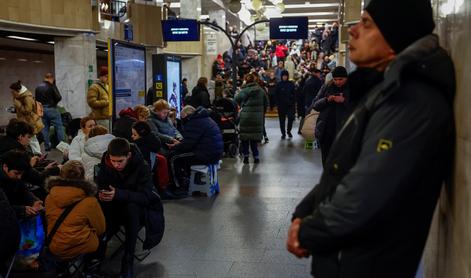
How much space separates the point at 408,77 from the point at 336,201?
47cm

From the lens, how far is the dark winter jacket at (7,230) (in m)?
3.76

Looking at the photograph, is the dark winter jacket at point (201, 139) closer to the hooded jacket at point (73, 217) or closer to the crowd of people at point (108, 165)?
the crowd of people at point (108, 165)

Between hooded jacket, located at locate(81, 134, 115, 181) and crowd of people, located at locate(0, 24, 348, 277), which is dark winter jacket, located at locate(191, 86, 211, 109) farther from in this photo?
hooded jacket, located at locate(81, 134, 115, 181)

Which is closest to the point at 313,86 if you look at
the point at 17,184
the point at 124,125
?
the point at 124,125

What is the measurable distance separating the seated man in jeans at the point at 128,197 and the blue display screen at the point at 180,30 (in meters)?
12.1

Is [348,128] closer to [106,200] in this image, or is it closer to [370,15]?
[370,15]

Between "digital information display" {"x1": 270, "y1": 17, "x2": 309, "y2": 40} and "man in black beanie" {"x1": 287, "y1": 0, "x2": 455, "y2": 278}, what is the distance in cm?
1467

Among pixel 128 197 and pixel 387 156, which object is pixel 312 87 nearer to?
pixel 128 197

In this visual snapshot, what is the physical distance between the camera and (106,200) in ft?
15.2

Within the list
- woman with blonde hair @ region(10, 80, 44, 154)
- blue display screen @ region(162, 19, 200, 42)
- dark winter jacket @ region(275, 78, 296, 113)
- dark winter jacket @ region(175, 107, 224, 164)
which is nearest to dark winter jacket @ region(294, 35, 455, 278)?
dark winter jacket @ region(175, 107, 224, 164)

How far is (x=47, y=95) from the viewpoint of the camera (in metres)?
12.3

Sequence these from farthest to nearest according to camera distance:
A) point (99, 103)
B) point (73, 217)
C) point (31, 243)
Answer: point (99, 103), point (31, 243), point (73, 217)

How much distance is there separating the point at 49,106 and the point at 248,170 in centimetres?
528

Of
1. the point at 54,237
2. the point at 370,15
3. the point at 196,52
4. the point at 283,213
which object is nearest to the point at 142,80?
the point at 283,213
